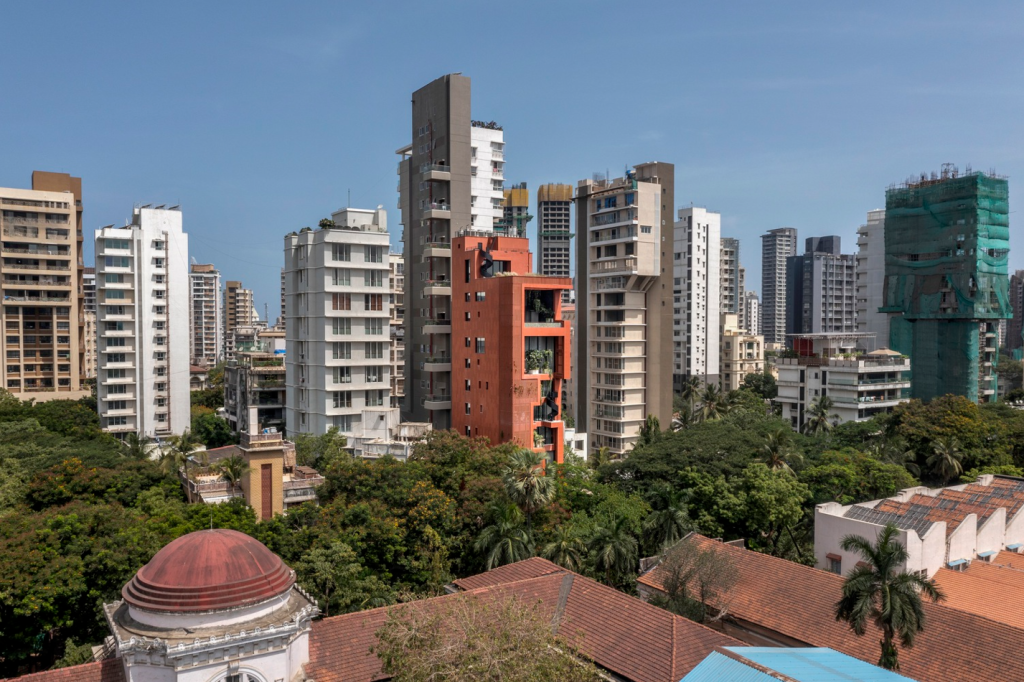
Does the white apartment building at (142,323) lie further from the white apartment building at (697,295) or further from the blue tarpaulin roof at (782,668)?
the blue tarpaulin roof at (782,668)

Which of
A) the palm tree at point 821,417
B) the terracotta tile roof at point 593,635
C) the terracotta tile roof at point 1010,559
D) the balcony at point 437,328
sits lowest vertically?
the terracotta tile roof at point 1010,559

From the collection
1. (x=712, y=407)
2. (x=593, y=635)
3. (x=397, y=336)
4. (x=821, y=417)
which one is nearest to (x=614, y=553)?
(x=593, y=635)

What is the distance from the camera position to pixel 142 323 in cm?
8431

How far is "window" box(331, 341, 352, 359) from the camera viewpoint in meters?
62.6

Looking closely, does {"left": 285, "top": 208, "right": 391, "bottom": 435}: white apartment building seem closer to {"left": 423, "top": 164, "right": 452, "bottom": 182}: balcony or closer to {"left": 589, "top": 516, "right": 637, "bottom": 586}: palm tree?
{"left": 423, "top": 164, "right": 452, "bottom": 182}: balcony

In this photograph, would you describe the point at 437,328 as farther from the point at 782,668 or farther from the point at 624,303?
the point at 782,668

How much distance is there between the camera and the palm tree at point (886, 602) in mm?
27328

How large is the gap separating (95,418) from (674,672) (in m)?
72.6

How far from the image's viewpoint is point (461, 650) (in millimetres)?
22266

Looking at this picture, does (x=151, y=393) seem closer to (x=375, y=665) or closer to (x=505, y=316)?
(x=505, y=316)

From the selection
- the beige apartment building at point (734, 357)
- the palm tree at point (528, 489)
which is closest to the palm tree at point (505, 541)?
the palm tree at point (528, 489)

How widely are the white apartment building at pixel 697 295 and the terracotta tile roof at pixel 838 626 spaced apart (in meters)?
75.4

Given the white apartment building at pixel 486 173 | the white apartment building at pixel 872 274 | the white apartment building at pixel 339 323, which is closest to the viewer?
the white apartment building at pixel 339 323

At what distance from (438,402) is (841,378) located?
41.2 meters
